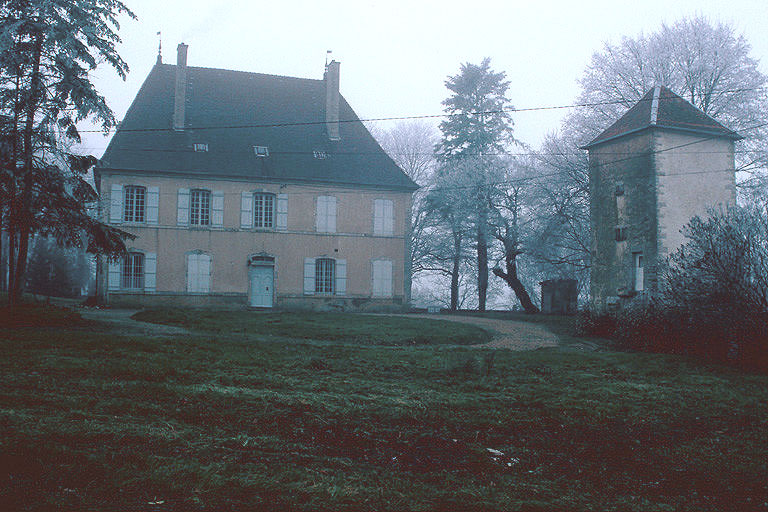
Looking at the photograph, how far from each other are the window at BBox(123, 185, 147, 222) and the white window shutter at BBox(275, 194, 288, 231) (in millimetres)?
5443

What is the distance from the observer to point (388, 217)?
2928cm

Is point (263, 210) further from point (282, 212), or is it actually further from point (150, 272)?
point (150, 272)

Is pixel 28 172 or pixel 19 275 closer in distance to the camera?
pixel 28 172

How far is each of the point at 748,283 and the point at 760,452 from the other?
22.9ft

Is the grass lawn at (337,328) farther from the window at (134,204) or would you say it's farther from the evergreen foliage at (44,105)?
the window at (134,204)

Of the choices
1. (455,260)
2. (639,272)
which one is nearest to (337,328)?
(639,272)

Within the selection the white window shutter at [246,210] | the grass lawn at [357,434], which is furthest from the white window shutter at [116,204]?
the grass lawn at [357,434]

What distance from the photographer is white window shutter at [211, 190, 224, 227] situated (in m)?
27.1

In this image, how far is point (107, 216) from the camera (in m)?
25.9

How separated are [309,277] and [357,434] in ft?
73.5

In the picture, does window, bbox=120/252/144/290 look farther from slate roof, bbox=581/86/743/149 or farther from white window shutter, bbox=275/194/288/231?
slate roof, bbox=581/86/743/149

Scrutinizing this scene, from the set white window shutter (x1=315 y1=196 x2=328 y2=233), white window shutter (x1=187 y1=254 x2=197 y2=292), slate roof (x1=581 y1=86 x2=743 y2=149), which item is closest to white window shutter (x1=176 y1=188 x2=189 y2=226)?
white window shutter (x1=187 y1=254 x2=197 y2=292)

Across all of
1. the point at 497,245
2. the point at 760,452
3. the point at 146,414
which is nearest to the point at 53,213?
the point at 146,414

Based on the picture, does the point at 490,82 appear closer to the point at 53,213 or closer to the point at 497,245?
the point at 497,245
